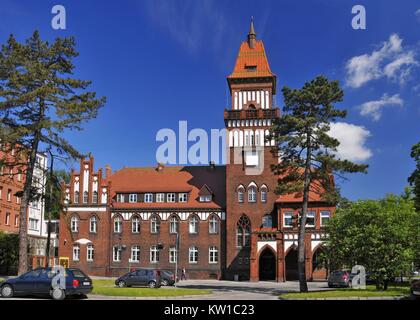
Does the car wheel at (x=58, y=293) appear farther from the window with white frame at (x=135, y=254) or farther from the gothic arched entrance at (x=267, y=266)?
the window with white frame at (x=135, y=254)

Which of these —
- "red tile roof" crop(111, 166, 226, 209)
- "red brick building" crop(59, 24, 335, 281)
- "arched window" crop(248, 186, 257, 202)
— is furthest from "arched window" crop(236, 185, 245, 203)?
Result: "red tile roof" crop(111, 166, 226, 209)

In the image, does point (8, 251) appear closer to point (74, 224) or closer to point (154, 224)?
point (74, 224)

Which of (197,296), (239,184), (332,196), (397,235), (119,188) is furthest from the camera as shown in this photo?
(119,188)

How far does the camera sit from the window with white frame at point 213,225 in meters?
53.9

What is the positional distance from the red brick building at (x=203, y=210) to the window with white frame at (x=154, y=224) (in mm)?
108

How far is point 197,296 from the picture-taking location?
2570cm

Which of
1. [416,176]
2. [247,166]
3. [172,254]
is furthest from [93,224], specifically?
[416,176]

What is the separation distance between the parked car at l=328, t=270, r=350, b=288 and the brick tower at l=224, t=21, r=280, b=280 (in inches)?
525

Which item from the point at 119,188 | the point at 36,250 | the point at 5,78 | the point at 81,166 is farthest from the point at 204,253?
the point at 5,78

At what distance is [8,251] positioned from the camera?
1770 inches

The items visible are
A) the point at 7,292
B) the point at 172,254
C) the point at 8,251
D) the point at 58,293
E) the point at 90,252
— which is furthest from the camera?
the point at 90,252

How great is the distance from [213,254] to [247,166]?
32.5 ft

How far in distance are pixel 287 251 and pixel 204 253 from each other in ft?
32.6
